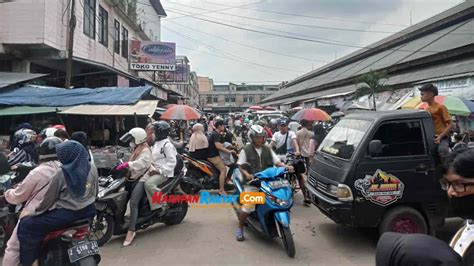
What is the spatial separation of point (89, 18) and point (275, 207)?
48.5 ft

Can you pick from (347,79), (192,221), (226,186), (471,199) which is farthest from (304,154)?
(347,79)

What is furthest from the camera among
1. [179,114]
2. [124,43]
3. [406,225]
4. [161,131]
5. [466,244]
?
[124,43]

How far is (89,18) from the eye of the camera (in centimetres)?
1573

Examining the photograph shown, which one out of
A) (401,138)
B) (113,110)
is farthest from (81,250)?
(113,110)

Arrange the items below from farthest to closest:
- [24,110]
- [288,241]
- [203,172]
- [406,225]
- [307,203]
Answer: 1. [24,110]
2. [203,172]
3. [307,203]
4. [406,225]
5. [288,241]

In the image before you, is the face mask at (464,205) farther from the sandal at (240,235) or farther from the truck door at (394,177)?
the sandal at (240,235)

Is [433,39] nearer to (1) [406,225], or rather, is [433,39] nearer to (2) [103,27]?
(2) [103,27]

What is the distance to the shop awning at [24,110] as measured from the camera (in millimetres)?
8719

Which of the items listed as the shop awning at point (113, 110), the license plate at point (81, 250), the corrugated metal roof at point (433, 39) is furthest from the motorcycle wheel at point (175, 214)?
the corrugated metal roof at point (433, 39)

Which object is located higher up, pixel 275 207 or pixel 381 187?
pixel 381 187

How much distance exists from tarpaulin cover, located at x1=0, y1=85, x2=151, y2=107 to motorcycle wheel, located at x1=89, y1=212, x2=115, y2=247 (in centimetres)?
526

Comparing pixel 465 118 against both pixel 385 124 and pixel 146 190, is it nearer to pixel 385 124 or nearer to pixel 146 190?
pixel 385 124

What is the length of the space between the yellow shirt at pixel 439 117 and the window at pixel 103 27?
1585 cm

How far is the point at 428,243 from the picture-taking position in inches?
51.4
